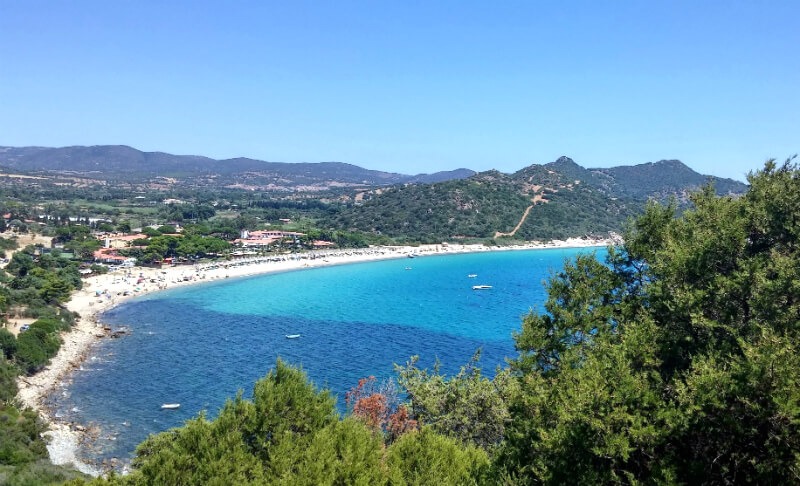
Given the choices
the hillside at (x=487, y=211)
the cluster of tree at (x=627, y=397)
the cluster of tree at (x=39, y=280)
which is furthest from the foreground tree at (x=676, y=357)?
the hillside at (x=487, y=211)

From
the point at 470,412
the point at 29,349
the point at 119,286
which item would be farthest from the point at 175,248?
the point at 470,412

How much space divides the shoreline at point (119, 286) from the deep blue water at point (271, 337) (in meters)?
1.11

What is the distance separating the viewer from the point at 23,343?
3634cm

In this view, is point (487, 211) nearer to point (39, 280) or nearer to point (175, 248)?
point (175, 248)

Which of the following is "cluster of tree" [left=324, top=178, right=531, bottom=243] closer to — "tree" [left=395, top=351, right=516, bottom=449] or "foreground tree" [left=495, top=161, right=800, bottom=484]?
"tree" [left=395, top=351, right=516, bottom=449]

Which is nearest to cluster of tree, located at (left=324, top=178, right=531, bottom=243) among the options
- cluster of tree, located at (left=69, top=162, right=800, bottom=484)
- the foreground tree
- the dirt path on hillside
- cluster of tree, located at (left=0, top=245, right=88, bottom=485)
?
the dirt path on hillside

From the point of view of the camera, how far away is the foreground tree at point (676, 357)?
26.4ft

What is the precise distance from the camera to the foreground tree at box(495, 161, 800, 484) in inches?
317

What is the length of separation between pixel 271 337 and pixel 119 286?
88.5 ft

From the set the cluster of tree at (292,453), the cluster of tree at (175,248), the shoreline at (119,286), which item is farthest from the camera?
the cluster of tree at (175,248)

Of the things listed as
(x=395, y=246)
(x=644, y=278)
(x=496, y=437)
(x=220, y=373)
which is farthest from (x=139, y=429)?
(x=395, y=246)

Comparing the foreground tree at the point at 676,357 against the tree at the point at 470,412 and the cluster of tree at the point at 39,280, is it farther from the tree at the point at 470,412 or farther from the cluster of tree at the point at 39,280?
the cluster of tree at the point at 39,280

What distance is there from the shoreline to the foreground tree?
2433 mm

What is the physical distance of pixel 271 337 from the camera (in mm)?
48000
